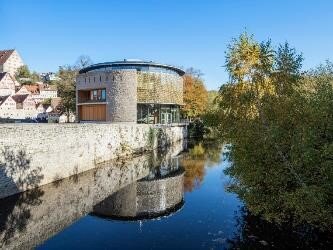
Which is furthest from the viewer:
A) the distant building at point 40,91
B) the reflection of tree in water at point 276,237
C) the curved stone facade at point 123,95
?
the distant building at point 40,91

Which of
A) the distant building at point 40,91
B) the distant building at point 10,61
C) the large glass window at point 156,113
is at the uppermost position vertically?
the distant building at point 10,61

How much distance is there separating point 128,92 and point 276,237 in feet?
103

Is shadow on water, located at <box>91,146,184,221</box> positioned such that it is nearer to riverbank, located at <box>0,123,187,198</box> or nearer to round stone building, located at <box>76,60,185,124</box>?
riverbank, located at <box>0,123,187,198</box>

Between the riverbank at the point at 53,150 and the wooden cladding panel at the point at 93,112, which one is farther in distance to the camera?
the wooden cladding panel at the point at 93,112

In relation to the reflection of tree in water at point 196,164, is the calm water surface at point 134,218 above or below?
below

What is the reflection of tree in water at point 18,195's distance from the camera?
14.0m

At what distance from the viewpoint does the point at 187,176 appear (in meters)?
25.7

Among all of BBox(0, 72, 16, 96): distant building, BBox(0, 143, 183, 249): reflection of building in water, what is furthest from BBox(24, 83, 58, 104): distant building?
BBox(0, 143, 183, 249): reflection of building in water

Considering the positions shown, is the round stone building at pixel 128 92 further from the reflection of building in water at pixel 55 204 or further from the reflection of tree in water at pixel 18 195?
the reflection of tree in water at pixel 18 195

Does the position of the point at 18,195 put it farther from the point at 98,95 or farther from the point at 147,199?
the point at 98,95

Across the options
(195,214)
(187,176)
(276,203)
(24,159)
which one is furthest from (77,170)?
(276,203)

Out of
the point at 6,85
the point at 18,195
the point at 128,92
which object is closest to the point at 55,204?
the point at 18,195

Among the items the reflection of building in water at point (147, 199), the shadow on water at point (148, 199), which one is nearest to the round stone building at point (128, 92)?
the shadow on water at point (148, 199)

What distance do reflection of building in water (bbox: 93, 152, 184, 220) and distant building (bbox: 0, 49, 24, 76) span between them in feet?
372
